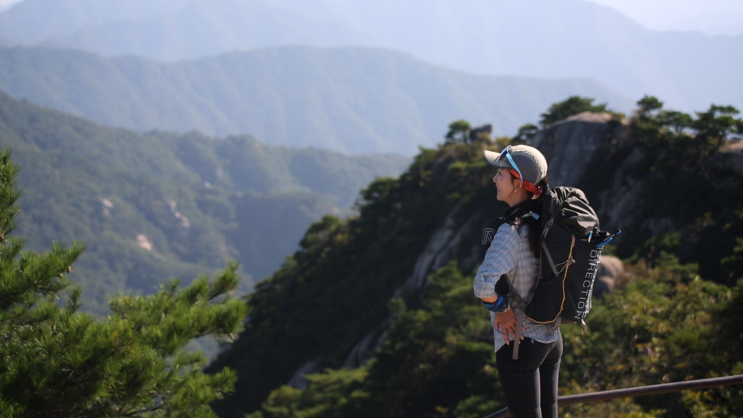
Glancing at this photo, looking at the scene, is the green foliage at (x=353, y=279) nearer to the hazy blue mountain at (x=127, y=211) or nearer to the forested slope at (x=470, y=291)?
the forested slope at (x=470, y=291)

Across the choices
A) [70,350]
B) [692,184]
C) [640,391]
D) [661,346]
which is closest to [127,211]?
[692,184]

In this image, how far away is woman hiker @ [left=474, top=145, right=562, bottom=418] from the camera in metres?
2.39

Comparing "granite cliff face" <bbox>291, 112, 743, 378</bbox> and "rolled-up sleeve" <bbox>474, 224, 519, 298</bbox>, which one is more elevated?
"granite cliff face" <bbox>291, 112, 743, 378</bbox>

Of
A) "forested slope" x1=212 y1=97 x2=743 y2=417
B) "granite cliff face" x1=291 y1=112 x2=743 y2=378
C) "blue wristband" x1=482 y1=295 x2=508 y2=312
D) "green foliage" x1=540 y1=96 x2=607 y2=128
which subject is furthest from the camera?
"green foliage" x1=540 y1=96 x2=607 y2=128

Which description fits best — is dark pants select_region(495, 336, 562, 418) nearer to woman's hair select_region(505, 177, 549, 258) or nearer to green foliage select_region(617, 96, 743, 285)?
woman's hair select_region(505, 177, 549, 258)

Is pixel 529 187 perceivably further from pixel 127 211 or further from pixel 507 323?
pixel 127 211

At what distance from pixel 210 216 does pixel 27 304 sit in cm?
17589

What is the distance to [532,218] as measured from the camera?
2406 mm

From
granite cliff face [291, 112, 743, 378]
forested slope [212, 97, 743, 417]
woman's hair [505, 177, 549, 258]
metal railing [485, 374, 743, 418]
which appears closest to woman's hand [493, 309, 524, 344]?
woman's hair [505, 177, 549, 258]

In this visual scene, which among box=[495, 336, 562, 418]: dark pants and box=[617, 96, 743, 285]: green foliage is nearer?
box=[495, 336, 562, 418]: dark pants

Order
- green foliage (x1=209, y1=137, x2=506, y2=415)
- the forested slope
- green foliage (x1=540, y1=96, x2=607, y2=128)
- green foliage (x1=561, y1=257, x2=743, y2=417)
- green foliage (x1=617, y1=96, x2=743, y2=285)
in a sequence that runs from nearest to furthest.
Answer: green foliage (x1=561, y1=257, x2=743, y2=417) < the forested slope < green foliage (x1=617, y1=96, x2=743, y2=285) < green foliage (x1=540, y1=96, x2=607, y2=128) < green foliage (x1=209, y1=137, x2=506, y2=415)

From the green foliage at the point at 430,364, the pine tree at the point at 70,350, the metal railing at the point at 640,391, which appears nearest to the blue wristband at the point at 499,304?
→ the metal railing at the point at 640,391

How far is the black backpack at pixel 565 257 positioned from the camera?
2.30 metres

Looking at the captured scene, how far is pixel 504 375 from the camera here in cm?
249
